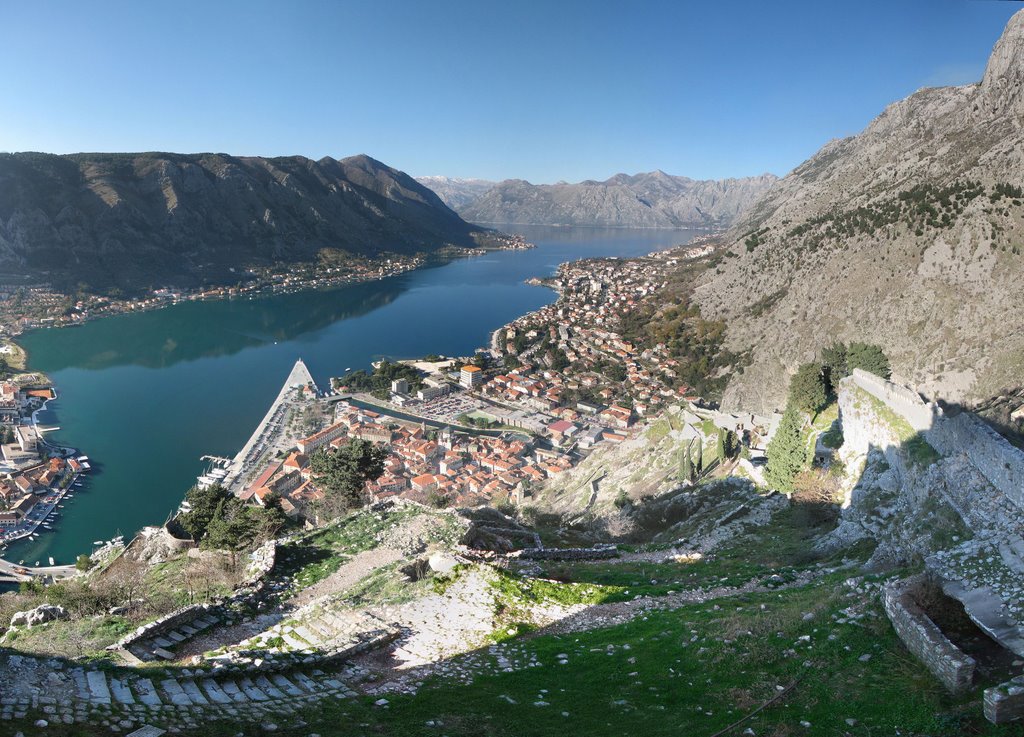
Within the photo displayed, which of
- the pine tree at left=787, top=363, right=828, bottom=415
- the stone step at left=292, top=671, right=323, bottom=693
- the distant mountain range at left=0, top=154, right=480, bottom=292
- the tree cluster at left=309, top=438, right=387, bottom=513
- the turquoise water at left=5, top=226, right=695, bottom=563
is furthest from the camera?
the distant mountain range at left=0, top=154, right=480, bottom=292

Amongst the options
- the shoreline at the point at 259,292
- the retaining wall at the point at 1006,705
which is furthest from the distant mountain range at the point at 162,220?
the retaining wall at the point at 1006,705

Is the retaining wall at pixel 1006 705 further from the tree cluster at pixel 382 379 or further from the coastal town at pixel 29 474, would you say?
the tree cluster at pixel 382 379

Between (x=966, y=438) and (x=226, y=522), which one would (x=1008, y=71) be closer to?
(x=966, y=438)

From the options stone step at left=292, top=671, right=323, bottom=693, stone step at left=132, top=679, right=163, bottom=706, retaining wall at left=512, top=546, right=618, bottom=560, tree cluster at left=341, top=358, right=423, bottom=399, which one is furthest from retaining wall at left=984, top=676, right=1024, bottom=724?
tree cluster at left=341, top=358, right=423, bottom=399

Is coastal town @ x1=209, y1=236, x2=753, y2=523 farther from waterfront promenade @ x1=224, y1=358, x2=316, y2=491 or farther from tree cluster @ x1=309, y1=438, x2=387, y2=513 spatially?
tree cluster @ x1=309, y1=438, x2=387, y2=513

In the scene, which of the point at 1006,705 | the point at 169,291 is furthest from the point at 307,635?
the point at 169,291
